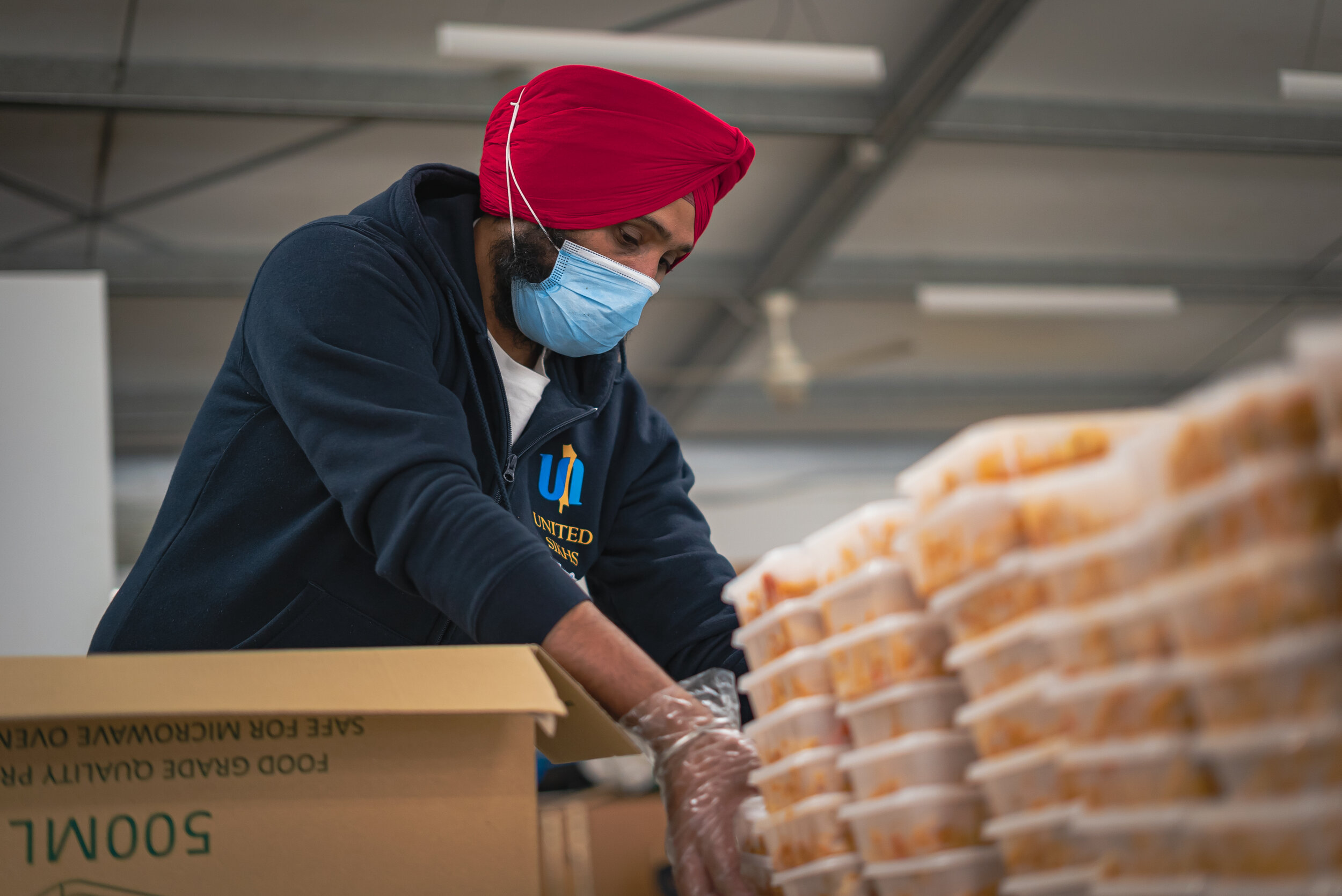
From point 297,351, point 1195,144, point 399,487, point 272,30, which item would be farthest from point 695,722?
point 1195,144

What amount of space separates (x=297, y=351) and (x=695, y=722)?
22.2 inches

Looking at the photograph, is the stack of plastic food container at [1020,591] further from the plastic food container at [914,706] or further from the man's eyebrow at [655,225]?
the man's eyebrow at [655,225]

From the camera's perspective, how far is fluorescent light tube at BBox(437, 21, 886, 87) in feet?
11.6

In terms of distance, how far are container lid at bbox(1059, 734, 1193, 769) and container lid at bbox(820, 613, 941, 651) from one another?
5.5 inches

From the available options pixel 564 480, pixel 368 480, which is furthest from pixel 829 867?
pixel 564 480

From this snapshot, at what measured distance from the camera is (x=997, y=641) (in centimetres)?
64

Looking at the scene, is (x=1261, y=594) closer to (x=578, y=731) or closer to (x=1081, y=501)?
(x=1081, y=501)

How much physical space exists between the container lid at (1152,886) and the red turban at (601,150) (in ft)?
3.66

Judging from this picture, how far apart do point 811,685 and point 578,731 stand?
324mm

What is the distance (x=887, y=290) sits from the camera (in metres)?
6.65

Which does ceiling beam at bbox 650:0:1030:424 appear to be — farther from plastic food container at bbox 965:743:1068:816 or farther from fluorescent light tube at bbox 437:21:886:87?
plastic food container at bbox 965:743:1068:816

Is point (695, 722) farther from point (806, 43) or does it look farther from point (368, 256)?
point (806, 43)

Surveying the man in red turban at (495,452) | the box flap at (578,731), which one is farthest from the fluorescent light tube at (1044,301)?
the box flap at (578,731)

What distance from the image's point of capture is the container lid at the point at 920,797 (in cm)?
70
